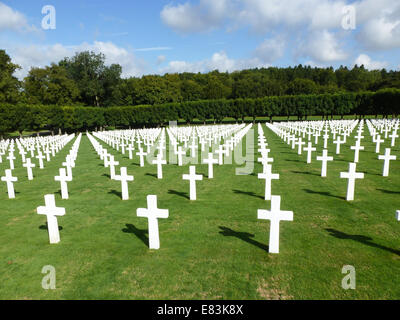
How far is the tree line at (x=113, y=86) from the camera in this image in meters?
62.5

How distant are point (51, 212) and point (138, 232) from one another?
189cm

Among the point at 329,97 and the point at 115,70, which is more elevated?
the point at 115,70

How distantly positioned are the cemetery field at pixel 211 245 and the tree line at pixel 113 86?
1993 inches

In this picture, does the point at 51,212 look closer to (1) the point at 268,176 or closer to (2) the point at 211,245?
(2) the point at 211,245

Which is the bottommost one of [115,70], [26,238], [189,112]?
[26,238]

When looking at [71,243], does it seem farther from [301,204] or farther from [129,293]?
[301,204]

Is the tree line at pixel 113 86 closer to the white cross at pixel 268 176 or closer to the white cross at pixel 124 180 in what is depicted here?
the white cross at pixel 124 180

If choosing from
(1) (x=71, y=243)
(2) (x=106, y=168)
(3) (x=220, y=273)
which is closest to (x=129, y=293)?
(3) (x=220, y=273)

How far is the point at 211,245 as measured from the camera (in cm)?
561

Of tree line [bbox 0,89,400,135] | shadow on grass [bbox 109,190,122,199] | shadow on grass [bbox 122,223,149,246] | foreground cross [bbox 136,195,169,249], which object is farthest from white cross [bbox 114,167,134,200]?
tree line [bbox 0,89,400,135]

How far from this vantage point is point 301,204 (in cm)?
790

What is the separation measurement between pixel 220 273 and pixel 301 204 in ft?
13.9

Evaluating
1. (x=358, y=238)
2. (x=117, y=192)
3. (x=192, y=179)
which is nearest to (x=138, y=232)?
(x=192, y=179)
